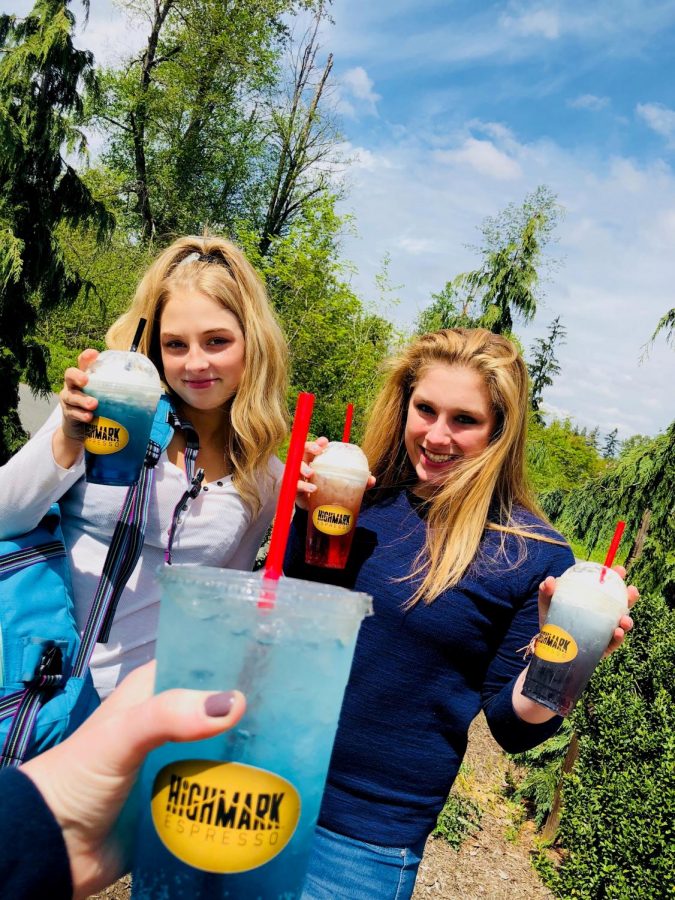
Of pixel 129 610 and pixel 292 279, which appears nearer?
pixel 129 610

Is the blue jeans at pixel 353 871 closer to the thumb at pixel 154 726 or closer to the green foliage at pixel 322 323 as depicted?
the thumb at pixel 154 726

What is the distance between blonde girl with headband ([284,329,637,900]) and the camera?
163 cm

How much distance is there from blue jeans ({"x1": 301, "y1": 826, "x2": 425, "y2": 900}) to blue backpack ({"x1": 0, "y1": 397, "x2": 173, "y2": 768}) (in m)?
0.70

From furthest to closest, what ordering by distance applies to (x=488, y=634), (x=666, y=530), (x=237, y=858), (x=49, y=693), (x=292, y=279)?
1. (x=292, y=279)
2. (x=666, y=530)
3. (x=488, y=634)
4. (x=49, y=693)
5. (x=237, y=858)

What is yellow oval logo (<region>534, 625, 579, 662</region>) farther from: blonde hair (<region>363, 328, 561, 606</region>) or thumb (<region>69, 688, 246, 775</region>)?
thumb (<region>69, 688, 246, 775</region>)

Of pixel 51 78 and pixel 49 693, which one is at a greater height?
pixel 51 78

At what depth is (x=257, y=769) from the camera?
71cm

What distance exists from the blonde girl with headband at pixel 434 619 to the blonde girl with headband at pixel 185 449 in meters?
0.25

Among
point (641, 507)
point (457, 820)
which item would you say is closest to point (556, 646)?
point (457, 820)

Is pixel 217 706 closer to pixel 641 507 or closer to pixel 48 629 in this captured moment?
pixel 48 629

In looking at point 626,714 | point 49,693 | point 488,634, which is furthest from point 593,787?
point 49,693

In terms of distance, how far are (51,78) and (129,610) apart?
7.68 metres

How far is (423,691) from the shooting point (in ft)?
5.48

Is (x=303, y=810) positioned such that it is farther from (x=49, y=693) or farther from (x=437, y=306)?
(x=437, y=306)
